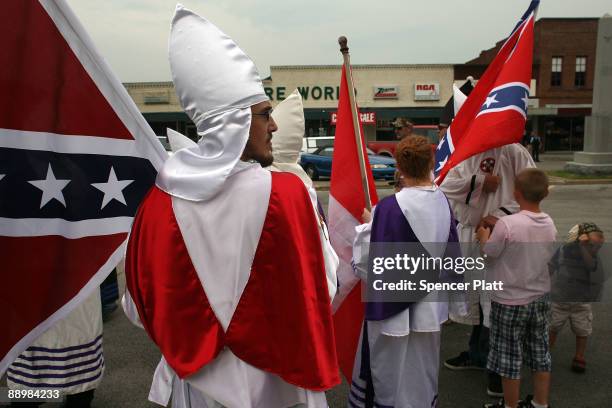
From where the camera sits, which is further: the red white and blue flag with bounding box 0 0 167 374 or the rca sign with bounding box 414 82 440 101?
the rca sign with bounding box 414 82 440 101

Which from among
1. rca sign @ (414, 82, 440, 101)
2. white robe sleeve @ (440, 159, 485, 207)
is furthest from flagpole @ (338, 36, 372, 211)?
rca sign @ (414, 82, 440, 101)

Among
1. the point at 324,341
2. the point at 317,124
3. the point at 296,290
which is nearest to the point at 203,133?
the point at 296,290

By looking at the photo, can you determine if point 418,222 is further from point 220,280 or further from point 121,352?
point 121,352

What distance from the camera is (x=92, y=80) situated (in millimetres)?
1915

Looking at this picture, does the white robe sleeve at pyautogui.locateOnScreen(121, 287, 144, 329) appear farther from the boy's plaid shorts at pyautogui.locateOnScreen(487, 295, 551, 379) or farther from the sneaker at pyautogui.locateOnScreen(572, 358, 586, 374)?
the sneaker at pyautogui.locateOnScreen(572, 358, 586, 374)

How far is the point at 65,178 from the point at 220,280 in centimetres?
76

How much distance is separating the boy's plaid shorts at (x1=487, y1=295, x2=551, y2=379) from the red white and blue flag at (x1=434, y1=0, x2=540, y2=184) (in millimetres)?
1017

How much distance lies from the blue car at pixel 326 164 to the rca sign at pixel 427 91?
16.0 m

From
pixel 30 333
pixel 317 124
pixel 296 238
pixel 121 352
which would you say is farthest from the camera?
pixel 317 124

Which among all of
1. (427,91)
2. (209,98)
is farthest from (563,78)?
(209,98)

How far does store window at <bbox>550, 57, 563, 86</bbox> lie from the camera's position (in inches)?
1406

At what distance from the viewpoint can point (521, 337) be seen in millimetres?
2975

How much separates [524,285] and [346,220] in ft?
3.66

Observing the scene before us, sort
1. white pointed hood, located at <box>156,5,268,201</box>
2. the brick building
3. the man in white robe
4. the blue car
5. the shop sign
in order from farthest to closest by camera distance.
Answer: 1. the brick building
2. the shop sign
3. the blue car
4. the man in white robe
5. white pointed hood, located at <box>156,5,268,201</box>
